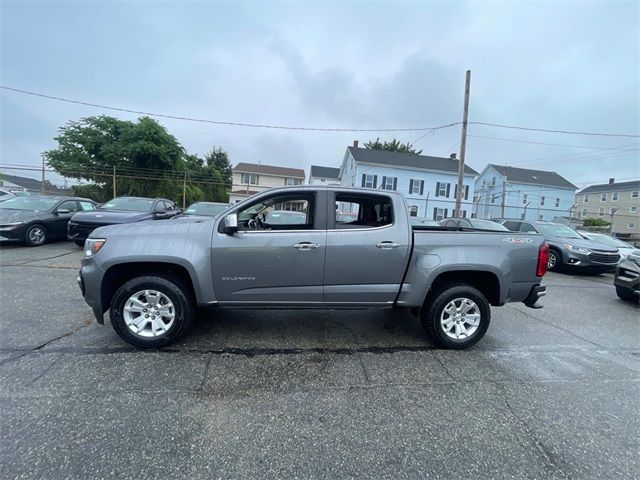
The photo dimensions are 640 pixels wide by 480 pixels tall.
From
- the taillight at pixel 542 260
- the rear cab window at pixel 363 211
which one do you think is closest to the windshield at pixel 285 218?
the rear cab window at pixel 363 211

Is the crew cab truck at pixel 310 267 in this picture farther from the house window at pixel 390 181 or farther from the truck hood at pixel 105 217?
the house window at pixel 390 181

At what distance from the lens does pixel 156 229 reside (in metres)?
3.39

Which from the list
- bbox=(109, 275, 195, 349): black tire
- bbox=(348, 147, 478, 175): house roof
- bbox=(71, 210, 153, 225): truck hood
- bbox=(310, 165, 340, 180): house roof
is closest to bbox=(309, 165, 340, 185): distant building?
bbox=(310, 165, 340, 180): house roof

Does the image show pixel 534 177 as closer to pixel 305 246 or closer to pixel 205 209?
pixel 205 209

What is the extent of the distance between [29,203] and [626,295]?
14949 millimetres

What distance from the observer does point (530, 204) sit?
129 feet

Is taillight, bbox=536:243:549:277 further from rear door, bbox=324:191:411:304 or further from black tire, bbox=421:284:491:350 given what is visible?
rear door, bbox=324:191:411:304

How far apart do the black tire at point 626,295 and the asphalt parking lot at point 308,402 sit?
282cm

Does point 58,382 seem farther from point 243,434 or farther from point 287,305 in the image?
point 287,305

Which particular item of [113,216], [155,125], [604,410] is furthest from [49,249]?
[155,125]

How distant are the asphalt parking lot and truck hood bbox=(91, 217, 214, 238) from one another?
1.23m

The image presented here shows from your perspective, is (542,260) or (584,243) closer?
(542,260)

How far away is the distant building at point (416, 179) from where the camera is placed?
108ft

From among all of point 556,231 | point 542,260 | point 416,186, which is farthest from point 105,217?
point 416,186
